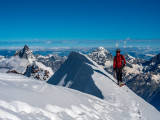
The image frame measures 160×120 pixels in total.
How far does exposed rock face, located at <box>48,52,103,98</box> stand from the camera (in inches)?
556

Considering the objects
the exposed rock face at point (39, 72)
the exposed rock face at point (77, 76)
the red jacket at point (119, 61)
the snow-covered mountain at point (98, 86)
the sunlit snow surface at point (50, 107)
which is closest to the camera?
the sunlit snow surface at point (50, 107)

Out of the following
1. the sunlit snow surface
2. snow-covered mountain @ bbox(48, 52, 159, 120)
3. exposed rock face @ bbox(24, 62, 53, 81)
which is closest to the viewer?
the sunlit snow surface

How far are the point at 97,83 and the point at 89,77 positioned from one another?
121cm

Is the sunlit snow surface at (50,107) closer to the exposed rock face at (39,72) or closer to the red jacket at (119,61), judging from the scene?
the red jacket at (119,61)

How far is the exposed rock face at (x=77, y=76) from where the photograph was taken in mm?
14127

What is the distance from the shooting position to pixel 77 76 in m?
16.3

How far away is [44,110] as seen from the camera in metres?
6.77

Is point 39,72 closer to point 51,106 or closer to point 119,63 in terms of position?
point 119,63

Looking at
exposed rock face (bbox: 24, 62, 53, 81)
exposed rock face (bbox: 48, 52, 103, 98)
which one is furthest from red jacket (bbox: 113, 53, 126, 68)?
exposed rock face (bbox: 24, 62, 53, 81)

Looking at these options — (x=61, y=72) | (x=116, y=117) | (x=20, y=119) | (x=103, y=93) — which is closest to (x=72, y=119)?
(x=20, y=119)

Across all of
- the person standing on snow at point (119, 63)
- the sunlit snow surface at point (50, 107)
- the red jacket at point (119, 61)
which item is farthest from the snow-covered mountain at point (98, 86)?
the red jacket at point (119, 61)

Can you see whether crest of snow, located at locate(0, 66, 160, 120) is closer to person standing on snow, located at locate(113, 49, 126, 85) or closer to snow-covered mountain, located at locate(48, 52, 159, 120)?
snow-covered mountain, located at locate(48, 52, 159, 120)

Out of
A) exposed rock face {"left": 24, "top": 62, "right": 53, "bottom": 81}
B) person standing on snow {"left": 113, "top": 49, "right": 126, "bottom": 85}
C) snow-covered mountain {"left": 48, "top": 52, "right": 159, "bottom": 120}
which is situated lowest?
exposed rock face {"left": 24, "top": 62, "right": 53, "bottom": 81}

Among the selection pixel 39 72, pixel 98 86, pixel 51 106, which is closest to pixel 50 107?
pixel 51 106
